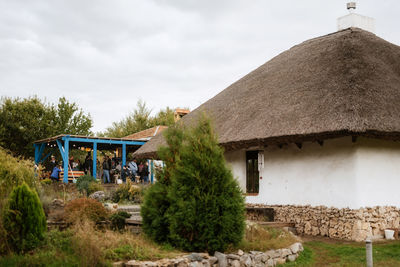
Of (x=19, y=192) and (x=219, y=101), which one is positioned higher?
(x=219, y=101)

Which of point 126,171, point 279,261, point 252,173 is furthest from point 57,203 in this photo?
point 126,171

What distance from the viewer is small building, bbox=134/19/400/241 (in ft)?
35.3

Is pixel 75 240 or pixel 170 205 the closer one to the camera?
pixel 75 240

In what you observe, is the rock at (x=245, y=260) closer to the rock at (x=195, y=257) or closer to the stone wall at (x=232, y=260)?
the stone wall at (x=232, y=260)

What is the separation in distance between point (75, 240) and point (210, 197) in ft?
7.89

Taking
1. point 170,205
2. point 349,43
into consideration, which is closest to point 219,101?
point 349,43

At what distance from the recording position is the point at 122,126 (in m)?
45.9

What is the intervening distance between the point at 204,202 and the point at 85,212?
3.55 m

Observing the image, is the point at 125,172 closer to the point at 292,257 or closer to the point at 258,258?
the point at 292,257

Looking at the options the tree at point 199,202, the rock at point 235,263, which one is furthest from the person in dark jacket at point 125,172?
the rock at point 235,263

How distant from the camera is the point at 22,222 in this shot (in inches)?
279

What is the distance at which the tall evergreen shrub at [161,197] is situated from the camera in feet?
26.3

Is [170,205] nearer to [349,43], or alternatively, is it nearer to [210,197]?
[210,197]

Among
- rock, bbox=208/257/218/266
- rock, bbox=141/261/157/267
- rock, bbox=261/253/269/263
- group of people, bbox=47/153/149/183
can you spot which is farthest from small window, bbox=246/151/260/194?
group of people, bbox=47/153/149/183
